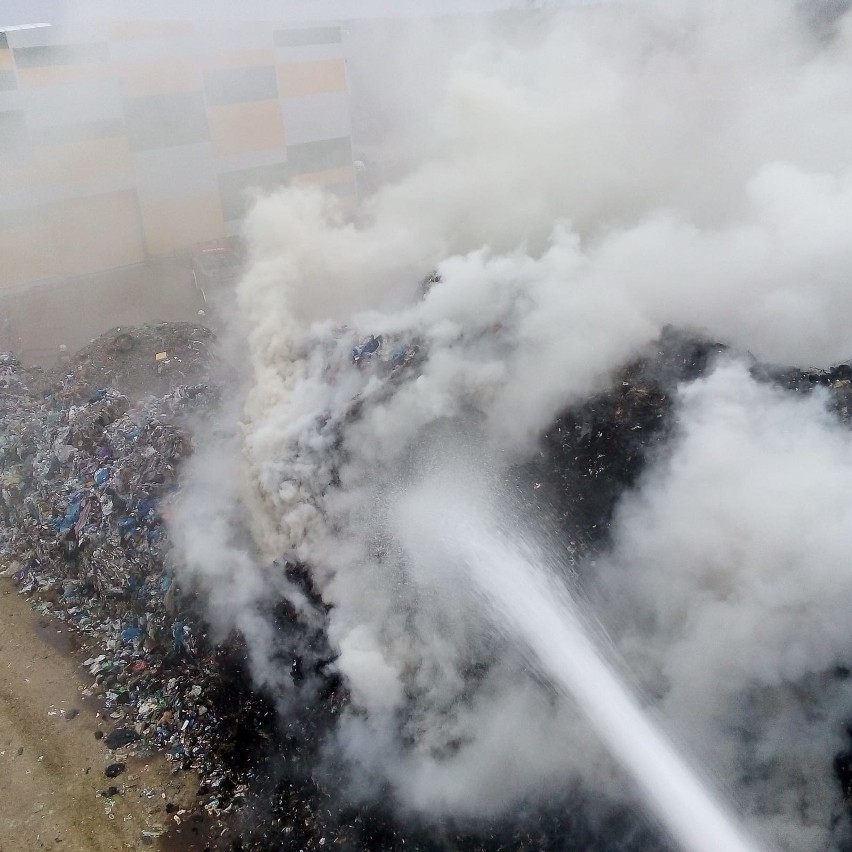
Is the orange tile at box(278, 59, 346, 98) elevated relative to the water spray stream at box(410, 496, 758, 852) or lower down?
elevated

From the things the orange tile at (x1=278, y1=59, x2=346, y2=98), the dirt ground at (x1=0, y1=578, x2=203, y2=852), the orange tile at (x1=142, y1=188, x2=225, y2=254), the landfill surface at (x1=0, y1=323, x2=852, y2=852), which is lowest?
the dirt ground at (x1=0, y1=578, x2=203, y2=852)

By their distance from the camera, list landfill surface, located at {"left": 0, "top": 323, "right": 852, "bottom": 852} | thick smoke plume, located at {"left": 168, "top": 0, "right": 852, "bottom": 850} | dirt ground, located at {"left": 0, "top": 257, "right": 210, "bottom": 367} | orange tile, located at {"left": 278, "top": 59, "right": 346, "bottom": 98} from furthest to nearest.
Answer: orange tile, located at {"left": 278, "top": 59, "right": 346, "bottom": 98} < dirt ground, located at {"left": 0, "top": 257, "right": 210, "bottom": 367} < landfill surface, located at {"left": 0, "top": 323, "right": 852, "bottom": 852} < thick smoke plume, located at {"left": 168, "top": 0, "right": 852, "bottom": 850}

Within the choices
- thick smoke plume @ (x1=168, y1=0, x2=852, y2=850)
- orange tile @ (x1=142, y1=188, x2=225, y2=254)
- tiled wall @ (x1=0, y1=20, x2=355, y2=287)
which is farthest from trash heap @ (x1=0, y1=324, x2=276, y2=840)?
orange tile @ (x1=142, y1=188, x2=225, y2=254)

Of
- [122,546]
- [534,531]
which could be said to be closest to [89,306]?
[122,546]

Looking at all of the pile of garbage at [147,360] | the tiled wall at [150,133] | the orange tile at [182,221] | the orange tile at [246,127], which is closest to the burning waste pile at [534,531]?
the pile of garbage at [147,360]

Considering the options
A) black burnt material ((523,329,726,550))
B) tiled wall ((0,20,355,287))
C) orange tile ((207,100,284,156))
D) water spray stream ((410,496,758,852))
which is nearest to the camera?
water spray stream ((410,496,758,852))

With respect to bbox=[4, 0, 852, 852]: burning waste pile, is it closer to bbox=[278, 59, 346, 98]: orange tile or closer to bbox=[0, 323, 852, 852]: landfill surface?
bbox=[0, 323, 852, 852]: landfill surface
